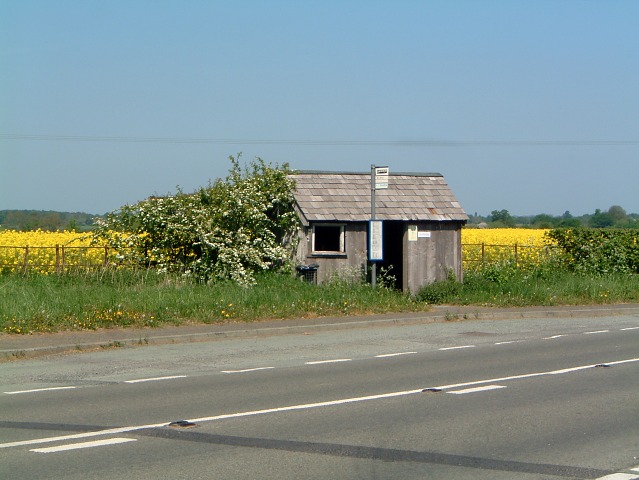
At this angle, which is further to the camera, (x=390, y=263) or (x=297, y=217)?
(x=390, y=263)

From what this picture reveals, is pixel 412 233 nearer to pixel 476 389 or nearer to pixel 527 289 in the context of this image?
pixel 527 289

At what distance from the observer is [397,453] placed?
752cm

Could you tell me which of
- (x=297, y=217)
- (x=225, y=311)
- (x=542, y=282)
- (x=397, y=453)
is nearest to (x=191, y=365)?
(x=225, y=311)

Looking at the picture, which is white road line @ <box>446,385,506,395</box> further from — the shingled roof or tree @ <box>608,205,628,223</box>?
tree @ <box>608,205,628,223</box>

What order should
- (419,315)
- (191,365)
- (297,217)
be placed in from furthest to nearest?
(297,217), (419,315), (191,365)

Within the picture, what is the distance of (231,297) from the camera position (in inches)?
747

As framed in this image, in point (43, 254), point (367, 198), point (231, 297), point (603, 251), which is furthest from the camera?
point (43, 254)

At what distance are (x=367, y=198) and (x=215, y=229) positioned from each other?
4574mm

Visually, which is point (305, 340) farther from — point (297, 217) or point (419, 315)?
point (297, 217)

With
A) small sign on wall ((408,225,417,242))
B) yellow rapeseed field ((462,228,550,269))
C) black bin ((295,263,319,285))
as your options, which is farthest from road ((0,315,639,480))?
yellow rapeseed field ((462,228,550,269))

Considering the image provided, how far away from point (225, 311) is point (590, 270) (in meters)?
15.1

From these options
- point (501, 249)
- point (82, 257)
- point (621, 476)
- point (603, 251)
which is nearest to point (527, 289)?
point (603, 251)

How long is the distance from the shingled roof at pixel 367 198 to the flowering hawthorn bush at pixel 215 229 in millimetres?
632

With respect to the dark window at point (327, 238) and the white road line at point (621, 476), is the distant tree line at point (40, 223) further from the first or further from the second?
the white road line at point (621, 476)
